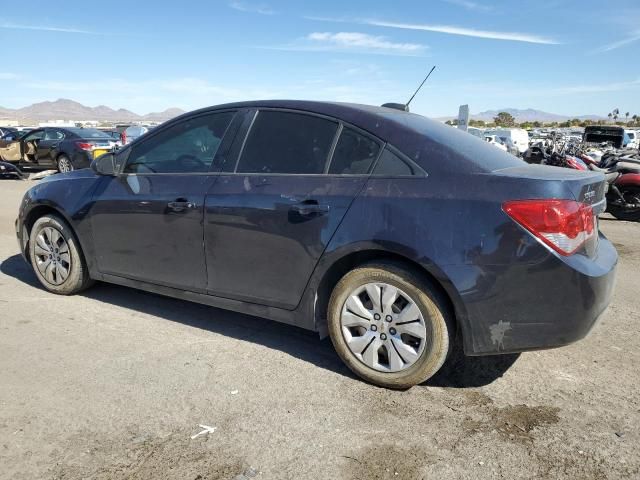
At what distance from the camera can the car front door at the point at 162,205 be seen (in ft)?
12.9

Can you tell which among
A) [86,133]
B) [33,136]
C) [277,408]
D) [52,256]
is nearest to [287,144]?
[277,408]

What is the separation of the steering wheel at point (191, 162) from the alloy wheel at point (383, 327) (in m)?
1.51

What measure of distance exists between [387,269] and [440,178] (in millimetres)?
589

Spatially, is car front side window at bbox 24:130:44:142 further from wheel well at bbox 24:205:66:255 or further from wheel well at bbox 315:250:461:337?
wheel well at bbox 315:250:461:337

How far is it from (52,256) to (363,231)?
10.1 ft

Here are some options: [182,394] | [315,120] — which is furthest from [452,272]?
[182,394]

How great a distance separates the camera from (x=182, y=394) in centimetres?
322

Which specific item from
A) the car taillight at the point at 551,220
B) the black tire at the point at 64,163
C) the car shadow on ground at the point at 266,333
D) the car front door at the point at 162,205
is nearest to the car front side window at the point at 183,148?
the car front door at the point at 162,205

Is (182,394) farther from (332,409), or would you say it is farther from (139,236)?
(139,236)

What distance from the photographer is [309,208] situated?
11.2 ft

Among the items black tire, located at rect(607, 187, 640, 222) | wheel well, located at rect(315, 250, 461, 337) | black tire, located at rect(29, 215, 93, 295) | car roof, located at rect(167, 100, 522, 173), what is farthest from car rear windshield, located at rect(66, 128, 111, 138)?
wheel well, located at rect(315, 250, 461, 337)

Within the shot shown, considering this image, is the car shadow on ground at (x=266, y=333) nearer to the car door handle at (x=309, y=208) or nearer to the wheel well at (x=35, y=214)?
the wheel well at (x=35, y=214)

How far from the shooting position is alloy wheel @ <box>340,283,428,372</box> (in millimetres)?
3172

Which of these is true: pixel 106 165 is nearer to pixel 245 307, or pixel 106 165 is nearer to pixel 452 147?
pixel 245 307
